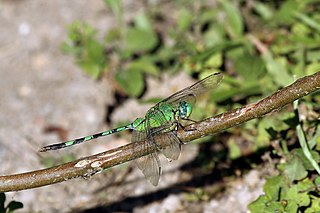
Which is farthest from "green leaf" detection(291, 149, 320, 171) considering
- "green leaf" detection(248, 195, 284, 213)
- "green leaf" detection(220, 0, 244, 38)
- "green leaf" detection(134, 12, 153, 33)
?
"green leaf" detection(134, 12, 153, 33)

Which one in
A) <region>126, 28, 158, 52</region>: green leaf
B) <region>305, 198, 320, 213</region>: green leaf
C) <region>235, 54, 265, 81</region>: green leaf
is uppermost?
<region>126, 28, 158, 52</region>: green leaf

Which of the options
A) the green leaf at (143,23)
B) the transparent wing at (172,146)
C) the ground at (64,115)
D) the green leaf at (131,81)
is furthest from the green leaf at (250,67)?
the transparent wing at (172,146)

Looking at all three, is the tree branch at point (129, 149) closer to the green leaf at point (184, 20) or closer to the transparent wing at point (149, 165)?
the transparent wing at point (149, 165)

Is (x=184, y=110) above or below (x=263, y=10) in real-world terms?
below

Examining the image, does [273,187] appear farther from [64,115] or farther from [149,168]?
[64,115]

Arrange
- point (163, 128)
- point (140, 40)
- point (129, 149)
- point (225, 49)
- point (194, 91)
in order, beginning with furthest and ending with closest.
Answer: point (140, 40), point (225, 49), point (194, 91), point (163, 128), point (129, 149)

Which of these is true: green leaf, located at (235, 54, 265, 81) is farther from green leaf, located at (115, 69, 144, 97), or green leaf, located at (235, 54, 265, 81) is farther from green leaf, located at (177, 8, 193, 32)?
green leaf, located at (115, 69, 144, 97)

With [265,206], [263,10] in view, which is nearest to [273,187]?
[265,206]

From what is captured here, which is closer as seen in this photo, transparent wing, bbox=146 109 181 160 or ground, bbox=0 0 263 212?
transparent wing, bbox=146 109 181 160
